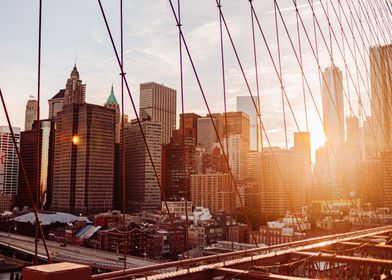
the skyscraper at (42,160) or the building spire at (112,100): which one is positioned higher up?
the building spire at (112,100)

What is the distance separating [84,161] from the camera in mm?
64062

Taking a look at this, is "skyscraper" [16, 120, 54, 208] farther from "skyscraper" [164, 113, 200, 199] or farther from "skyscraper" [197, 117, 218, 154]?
"skyscraper" [197, 117, 218, 154]

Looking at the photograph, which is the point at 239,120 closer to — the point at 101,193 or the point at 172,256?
the point at 101,193

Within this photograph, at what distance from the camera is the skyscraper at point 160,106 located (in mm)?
112562

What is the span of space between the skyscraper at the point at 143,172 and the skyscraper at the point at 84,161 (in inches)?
202

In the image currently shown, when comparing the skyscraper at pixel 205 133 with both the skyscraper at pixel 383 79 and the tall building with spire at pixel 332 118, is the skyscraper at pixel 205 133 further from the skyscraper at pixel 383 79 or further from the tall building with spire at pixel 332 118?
the skyscraper at pixel 383 79

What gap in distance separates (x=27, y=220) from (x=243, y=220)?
25.9 meters

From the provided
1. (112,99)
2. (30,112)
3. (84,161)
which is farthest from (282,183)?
(30,112)

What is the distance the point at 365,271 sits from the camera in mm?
3289

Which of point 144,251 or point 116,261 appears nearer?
point 116,261

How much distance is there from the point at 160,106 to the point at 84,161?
52.6 m

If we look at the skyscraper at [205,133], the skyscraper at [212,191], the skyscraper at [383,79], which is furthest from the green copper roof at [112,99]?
the skyscraper at [383,79]

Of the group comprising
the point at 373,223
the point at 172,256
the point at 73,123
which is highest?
the point at 73,123

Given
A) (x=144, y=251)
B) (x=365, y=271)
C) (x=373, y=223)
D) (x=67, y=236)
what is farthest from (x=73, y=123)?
(x=365, y=271)
